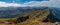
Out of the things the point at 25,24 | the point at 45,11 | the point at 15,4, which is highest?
the point at 15,4

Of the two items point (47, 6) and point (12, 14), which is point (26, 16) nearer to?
point (12, 14)

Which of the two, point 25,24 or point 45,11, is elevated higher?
point 45,11

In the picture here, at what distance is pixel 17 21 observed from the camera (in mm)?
1004

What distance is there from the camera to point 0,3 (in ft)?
3.37

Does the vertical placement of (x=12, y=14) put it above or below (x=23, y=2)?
below

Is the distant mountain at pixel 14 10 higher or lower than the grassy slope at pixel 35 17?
higher

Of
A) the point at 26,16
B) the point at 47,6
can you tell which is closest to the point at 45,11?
the point at 47,6

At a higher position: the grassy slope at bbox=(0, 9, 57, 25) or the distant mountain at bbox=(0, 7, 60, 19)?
the distant mountain at bbox=(0, 7, 60, 19)

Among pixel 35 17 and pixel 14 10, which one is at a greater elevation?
pixel 14 10

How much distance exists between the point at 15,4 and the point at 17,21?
7.8 inches

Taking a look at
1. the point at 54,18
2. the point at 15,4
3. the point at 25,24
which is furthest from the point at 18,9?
the point at 54,18

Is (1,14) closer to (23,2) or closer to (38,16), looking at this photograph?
(23,2)

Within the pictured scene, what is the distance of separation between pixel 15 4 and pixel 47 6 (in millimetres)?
375

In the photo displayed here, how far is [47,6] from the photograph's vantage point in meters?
1.04
